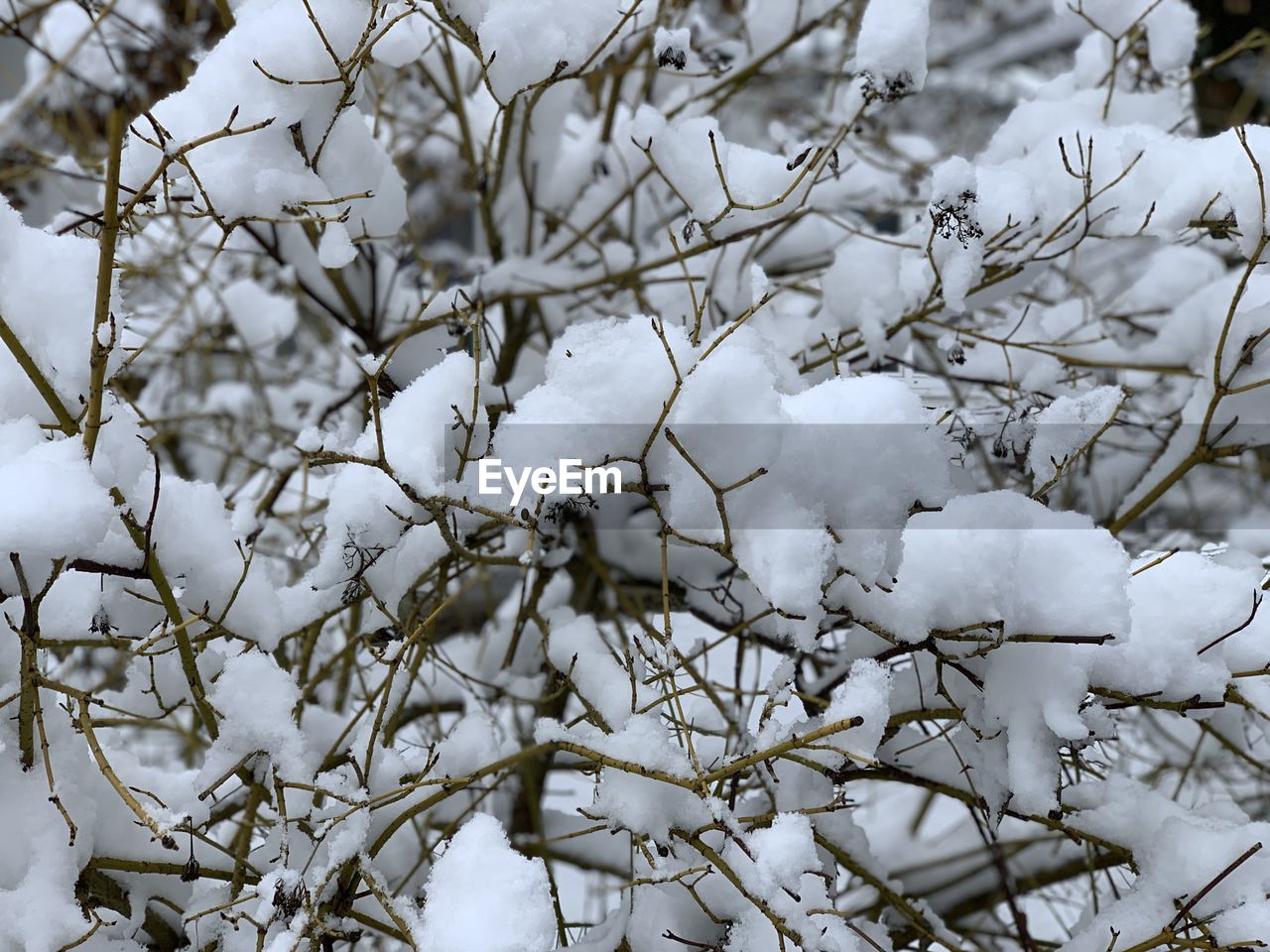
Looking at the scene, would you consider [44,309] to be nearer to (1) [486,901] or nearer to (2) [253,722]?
(2) [253,722]

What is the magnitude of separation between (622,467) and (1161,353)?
129 centimetres

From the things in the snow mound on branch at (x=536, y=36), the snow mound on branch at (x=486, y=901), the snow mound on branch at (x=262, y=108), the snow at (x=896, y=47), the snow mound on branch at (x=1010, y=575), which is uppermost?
the snow at (x=896, y=47)

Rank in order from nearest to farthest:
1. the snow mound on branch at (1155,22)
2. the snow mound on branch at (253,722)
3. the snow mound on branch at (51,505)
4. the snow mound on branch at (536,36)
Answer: the snow mound on branch at (51,505) < the snow mound on branch at (253,722) < the snow mound on branch at (536,36) < the snow mound on branch at (1155,22)

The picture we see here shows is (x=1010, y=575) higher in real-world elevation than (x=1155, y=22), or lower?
lower

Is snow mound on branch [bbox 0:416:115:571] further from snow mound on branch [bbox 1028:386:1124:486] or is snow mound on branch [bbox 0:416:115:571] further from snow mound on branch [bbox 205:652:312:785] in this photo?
snow mound on branch [bbox 1028:386:1124:486]

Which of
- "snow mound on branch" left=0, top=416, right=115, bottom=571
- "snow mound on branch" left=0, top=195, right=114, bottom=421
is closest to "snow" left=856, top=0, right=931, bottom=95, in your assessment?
"snow mound on branch" left=0, top=195, right=114, bottom=421

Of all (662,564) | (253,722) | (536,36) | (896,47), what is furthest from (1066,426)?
(253,722)

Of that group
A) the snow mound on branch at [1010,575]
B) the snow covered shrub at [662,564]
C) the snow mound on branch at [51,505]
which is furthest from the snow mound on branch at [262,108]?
the snow mound on branch at [1010,575]

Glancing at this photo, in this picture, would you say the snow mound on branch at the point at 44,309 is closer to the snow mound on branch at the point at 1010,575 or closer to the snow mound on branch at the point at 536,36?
the snow mound on branch at the point at 536,36

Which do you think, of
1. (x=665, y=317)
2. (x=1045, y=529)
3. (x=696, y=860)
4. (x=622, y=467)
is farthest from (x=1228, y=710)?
(x=665, y=317)

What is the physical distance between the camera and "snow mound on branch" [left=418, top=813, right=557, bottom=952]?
977mm

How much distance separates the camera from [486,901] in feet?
3.30

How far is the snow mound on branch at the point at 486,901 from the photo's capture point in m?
0.98

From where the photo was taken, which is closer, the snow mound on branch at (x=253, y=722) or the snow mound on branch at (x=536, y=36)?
the snow mound on branch at (x=253, y=722)
